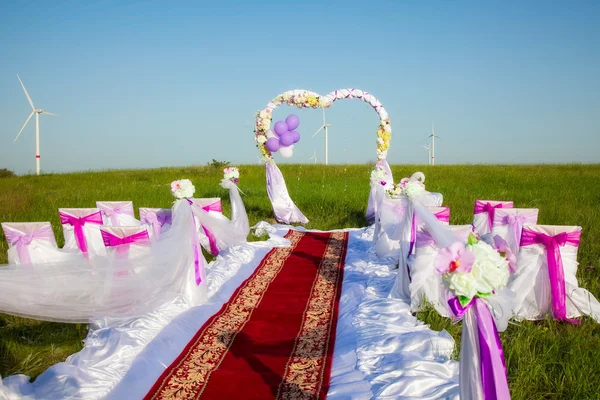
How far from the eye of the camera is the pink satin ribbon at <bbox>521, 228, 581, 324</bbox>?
17.5ft

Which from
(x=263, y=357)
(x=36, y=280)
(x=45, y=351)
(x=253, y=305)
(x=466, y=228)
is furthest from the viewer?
(x=253, y=305)

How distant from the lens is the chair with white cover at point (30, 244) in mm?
5926

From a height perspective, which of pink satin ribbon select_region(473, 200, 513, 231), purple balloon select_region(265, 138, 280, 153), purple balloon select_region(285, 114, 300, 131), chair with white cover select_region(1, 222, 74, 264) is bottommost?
chair with white cover select_region(1, 222, 74, 264)

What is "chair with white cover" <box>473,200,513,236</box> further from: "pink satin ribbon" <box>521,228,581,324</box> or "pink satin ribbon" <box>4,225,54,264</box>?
"pink satin ribbon" <box>4,225,54,264</box>

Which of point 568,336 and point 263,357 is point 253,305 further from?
point 568,336

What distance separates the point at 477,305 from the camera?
2986 mm

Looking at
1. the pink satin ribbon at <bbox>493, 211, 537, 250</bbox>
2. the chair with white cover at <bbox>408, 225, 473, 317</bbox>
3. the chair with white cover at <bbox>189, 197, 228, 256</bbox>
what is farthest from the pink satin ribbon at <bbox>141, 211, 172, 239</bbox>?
the pink satin ribbon at <bbox>493, 211, 537, 250</bbox>

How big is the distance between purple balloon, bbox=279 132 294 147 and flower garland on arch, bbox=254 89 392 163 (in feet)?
1.18

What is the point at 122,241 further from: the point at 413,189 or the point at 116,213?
the point at 413,189

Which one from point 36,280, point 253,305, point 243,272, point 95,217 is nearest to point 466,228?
point 253,305

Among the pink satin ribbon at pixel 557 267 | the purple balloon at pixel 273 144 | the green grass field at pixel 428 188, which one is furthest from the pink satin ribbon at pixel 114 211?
the pink satin ribbon at pixel 557 267

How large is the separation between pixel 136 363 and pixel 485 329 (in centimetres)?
282

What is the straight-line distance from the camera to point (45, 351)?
4.92 metres

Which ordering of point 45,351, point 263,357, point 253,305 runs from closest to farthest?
1. point 263,357
2. point 45,351
3. point 253,305
